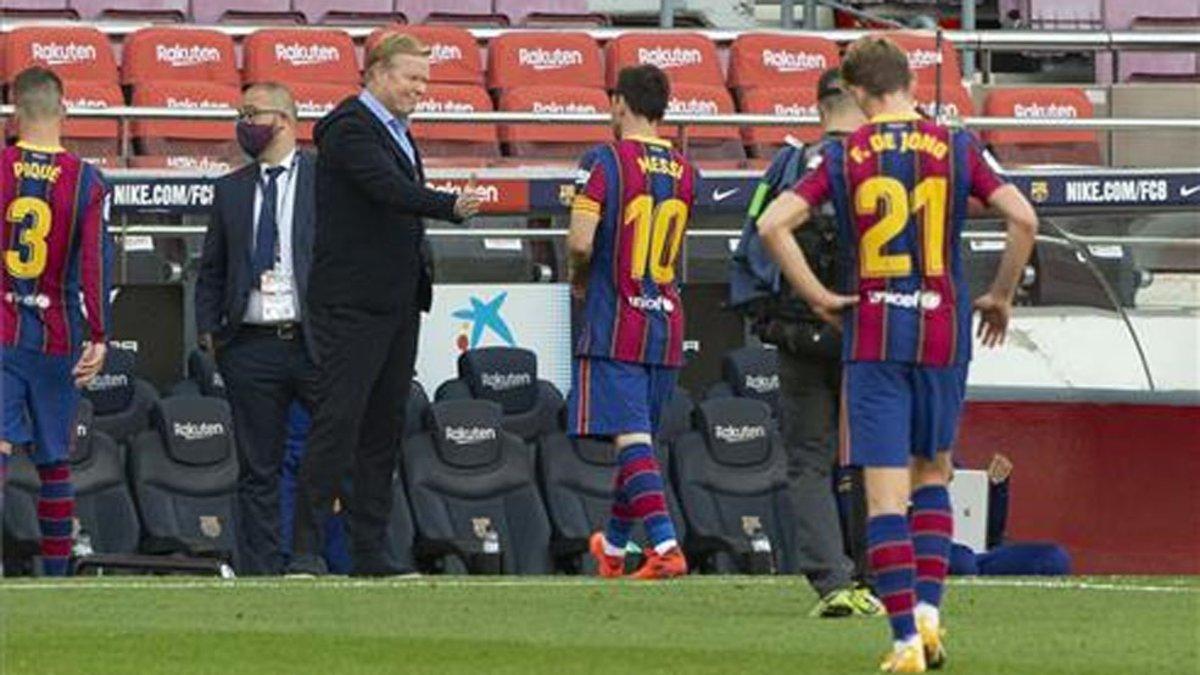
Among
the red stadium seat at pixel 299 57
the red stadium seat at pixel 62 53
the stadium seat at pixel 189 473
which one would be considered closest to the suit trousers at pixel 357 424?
the stadium seat at pixel 189 473

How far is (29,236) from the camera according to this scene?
1475 centimetres

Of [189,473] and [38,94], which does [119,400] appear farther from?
[38,94]

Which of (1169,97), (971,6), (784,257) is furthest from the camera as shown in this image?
(971,6)

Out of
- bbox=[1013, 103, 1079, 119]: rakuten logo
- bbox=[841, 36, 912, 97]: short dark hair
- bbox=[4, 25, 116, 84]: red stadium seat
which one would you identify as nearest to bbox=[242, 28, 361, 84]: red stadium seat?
bbox=[4, 25, 116, 84]: red stadium seat

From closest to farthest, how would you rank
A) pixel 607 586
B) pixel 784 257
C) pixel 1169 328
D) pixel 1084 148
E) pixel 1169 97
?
pixel 784 257
pixel 607 586
pixel 1169 328
pixel 1084 148
pixel 1169 97

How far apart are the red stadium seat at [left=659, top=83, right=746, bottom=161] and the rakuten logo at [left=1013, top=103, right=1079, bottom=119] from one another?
185 centimetres

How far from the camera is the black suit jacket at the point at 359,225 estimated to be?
46.9 feet

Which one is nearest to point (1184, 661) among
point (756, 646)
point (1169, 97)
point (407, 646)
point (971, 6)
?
point (756, 646)

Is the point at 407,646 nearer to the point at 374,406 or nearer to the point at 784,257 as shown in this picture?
the point at 784,257

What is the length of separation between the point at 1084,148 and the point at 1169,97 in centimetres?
232

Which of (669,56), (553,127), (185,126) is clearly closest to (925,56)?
(669,56)

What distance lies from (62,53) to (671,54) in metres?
3.96

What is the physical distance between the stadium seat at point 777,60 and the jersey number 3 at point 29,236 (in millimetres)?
9131

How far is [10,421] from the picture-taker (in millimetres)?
14797
